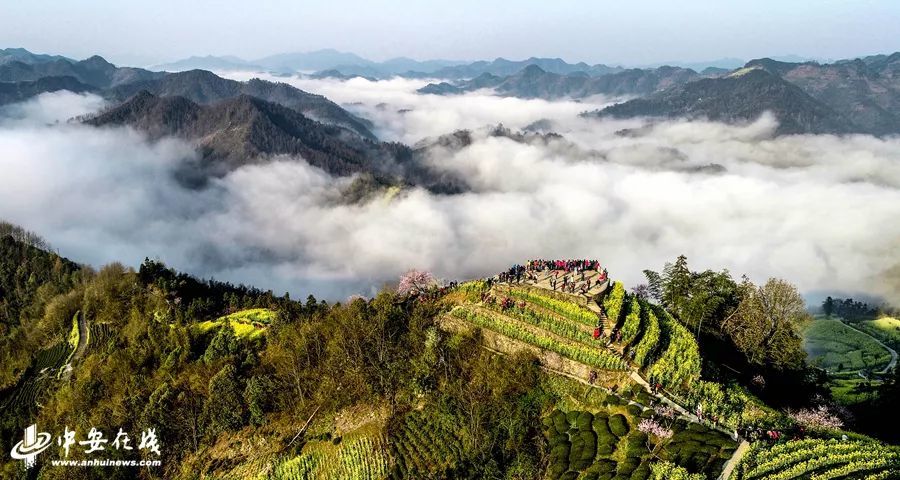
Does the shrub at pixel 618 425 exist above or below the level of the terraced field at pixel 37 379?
above

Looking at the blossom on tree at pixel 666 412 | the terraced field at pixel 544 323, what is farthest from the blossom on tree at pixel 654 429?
the terraced field at pixel 544 323

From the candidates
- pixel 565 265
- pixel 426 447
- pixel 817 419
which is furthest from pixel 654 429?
pixel 565 265

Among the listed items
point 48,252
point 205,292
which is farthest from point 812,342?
point 48,252

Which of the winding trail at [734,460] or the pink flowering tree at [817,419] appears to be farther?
the pink flowering tree at [817,419]

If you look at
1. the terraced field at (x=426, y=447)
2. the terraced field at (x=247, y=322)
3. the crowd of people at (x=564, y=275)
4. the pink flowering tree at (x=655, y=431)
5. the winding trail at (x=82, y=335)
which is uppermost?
the crowd of people at (x=564, y=275)

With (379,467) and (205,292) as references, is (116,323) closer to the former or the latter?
(205,292)

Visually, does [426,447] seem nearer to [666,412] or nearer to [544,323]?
[544,323]

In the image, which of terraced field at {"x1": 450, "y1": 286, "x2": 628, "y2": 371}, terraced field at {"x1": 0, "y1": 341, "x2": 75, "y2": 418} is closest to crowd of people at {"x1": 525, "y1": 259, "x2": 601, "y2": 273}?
terraced field at {"x1": 450, "y1": 286, "x2": 628, "y2": 371}

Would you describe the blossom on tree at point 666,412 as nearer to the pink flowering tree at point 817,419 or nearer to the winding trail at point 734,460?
the winding trail at point 734,460
